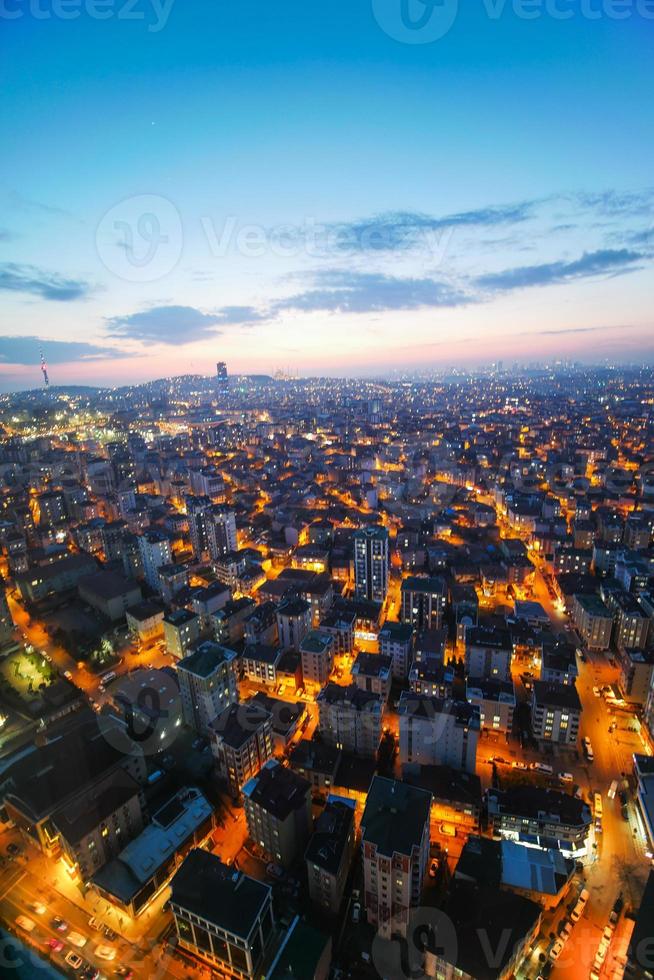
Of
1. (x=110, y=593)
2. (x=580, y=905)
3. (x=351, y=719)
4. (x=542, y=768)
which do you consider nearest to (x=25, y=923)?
(x=351, y=719)

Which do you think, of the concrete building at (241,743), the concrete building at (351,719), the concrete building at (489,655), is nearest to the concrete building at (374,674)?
the concrete building at (351,719)

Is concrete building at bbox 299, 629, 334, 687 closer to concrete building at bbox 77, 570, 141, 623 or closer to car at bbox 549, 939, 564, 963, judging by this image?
car at bbox 549, 939, 564, 963

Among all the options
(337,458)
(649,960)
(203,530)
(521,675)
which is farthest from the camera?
(337,458)

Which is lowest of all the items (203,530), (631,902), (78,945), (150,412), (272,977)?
(631,902)

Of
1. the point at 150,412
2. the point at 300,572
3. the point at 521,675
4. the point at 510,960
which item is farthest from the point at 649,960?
the point at 150,412

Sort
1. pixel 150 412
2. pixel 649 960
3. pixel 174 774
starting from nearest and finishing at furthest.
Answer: pixel 649 960 → pixel 174 774 → pixel 150 412

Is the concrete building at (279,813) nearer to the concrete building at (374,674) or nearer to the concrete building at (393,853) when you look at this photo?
the concrete building at (393,853)

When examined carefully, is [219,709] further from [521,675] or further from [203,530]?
[203,530]

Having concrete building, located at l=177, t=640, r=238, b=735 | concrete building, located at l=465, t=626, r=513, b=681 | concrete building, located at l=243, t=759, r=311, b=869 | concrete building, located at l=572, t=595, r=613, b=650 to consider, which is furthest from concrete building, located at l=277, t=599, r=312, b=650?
concrete building, located at l=572, t=595, r=613, b=650
